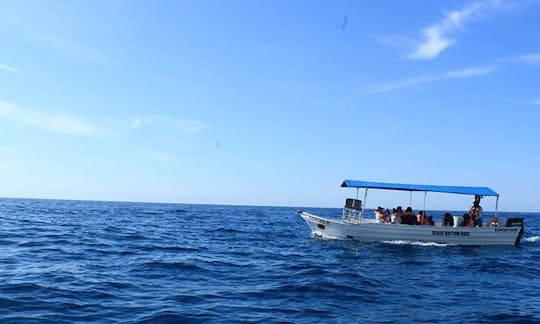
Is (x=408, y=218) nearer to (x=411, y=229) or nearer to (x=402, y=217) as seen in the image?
(x=402, y=217)

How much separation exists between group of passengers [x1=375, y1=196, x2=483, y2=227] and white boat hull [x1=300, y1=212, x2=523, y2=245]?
0.86m

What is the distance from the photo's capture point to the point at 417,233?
2691 cm

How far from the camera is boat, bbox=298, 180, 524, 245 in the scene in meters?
26.8

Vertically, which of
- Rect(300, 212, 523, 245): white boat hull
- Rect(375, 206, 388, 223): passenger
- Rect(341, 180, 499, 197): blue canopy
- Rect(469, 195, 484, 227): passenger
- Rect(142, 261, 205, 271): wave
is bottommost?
Rect(142, 261, 205, 271): wave

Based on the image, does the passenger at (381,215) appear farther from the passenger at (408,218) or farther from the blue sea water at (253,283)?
the blue sea water at (253,283)

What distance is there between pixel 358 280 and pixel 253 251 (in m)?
7.70

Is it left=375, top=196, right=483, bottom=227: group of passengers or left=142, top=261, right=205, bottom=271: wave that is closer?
left=142, top=261, right=205, bottom=271: wave

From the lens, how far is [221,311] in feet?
36.1

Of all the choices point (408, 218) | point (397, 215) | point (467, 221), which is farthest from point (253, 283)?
point (467, 221)

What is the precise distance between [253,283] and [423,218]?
54.9 ft

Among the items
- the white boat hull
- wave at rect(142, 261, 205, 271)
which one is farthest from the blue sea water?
the white boat hull

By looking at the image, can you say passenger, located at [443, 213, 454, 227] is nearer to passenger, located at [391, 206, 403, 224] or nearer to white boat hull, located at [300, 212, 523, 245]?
white boat hull, located at [300, 212, 523, 245]

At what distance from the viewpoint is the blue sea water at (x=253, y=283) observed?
35.9ft

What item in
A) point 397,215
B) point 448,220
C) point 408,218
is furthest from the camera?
point 448,220
